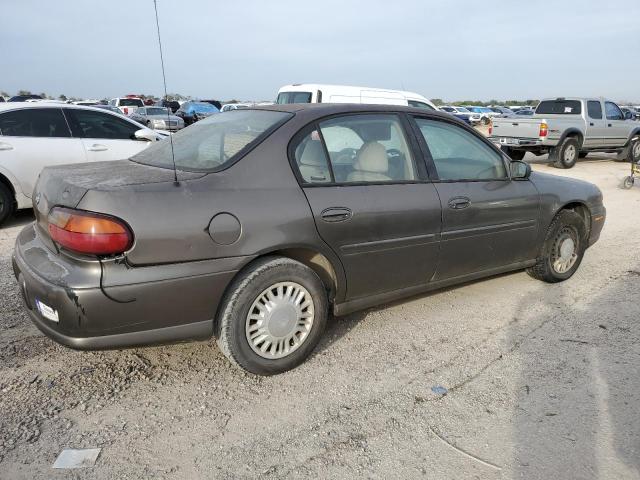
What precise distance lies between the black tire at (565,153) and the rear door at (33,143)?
11.9 meters

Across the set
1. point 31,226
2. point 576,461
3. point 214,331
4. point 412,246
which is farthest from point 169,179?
point 576,461

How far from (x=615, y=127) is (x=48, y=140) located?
14.9 m

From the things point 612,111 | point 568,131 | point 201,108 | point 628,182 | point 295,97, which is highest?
point 295,97

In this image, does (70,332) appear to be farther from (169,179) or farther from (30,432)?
(169,179)

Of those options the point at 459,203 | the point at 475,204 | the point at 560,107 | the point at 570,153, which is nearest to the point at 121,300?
the point at 459,203

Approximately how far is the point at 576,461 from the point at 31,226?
10.7 feet

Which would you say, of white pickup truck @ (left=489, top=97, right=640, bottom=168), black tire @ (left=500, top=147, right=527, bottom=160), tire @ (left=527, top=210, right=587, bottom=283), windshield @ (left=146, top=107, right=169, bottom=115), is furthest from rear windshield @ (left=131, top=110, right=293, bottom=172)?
windshield @ (left=146, top=107, right=169, bottom=115)

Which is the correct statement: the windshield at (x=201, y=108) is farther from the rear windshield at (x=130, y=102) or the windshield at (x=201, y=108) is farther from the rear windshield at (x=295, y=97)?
the rear windshield at (x=295, y=97)

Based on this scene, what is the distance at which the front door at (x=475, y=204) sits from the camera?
365 cm

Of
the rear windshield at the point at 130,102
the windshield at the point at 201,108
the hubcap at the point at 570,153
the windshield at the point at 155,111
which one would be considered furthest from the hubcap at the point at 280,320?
the rear windshield at the point at 130,102

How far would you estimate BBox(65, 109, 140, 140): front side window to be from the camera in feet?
22.9

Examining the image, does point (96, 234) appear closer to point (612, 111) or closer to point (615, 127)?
point (615, 127)

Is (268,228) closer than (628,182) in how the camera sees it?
Yes

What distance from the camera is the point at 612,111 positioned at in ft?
50.4
